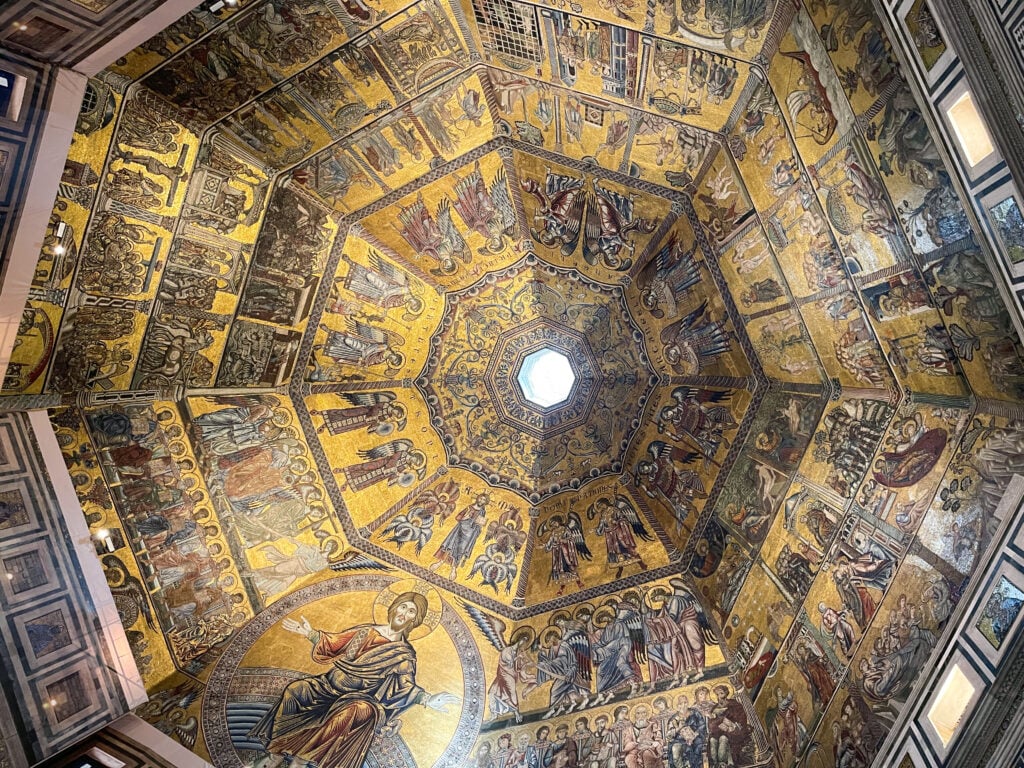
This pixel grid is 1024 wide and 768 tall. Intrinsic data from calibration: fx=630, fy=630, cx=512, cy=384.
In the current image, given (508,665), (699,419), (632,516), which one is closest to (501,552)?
(508,665)

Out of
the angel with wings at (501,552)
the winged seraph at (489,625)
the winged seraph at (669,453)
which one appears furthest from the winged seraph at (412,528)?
the winged seraph at (669,453)

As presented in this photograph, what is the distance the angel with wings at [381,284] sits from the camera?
11281 millimetres

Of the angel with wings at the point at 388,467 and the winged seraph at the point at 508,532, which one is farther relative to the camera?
the winged seraph at the point at 508,532

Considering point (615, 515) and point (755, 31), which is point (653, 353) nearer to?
point (615, 515)

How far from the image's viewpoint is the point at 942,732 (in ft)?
21.5

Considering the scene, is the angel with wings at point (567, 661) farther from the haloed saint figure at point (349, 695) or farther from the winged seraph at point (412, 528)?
the winged seraph at point (412, 528)

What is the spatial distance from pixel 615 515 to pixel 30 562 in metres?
9.20

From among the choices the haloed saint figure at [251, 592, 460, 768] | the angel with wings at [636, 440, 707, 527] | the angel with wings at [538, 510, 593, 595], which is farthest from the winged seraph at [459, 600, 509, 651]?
the angel with wings at [636, 440, 707, 527]

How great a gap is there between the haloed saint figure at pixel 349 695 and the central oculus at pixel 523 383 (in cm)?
337

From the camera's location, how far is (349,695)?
34.2 ft

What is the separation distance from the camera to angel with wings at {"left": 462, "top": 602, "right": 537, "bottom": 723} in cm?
1089

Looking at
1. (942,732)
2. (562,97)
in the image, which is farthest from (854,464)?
(562,97)

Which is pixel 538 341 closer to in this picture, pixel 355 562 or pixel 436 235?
pixel 436 235

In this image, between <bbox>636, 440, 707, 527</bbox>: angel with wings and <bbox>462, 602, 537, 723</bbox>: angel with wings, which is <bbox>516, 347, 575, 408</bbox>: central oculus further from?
<bbox>462, 602, 537, 723</bbox>: angel with wings
